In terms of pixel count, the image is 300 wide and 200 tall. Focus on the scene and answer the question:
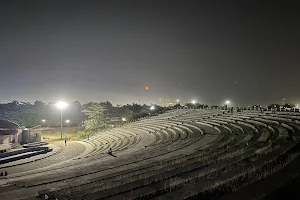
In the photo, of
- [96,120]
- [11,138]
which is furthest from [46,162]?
→ [96,120]

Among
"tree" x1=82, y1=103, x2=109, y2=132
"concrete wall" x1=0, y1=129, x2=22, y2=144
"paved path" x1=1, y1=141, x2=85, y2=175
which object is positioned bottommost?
"paved path" x1=1, y1=141, x2=85, y2=175

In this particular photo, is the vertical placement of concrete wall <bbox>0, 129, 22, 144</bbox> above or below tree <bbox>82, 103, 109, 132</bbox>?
below

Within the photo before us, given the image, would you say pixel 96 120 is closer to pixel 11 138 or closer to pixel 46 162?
pixel 11 138

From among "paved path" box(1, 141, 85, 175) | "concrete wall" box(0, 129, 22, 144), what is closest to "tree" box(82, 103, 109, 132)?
"concrete wall" box(0, 129, 22, 144)

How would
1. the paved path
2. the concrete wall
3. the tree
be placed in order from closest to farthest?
the paved path < the concrete wall < the tree

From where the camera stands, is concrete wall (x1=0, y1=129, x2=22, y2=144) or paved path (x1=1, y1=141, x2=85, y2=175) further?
concrete wall (x1=0, y1=129, x2=22, y2=144)

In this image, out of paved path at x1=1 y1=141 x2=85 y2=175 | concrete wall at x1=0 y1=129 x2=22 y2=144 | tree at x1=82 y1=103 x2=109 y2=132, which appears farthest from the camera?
tree at x1=82 y1=103 x2=109 y2=132

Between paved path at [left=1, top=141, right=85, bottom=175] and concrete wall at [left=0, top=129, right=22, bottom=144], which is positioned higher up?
concrete wall at [left=0, top=129, right=22, bottom=144]

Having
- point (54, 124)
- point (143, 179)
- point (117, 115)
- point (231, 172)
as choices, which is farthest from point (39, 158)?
point (117, 115)

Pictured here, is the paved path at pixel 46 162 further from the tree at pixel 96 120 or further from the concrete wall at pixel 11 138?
the tree at pixel 96 120

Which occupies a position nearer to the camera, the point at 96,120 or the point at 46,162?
the point at 46,162

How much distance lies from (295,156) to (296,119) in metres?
18.3

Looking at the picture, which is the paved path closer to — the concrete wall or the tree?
the concrete wall

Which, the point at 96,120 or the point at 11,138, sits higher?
the point at 96,120
